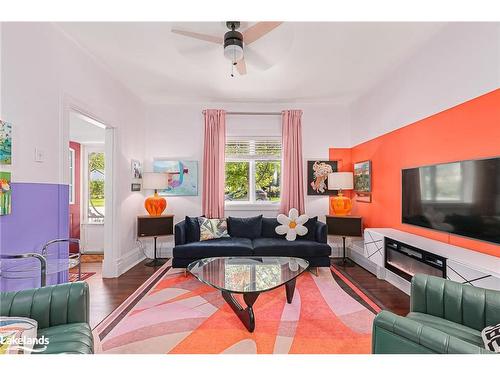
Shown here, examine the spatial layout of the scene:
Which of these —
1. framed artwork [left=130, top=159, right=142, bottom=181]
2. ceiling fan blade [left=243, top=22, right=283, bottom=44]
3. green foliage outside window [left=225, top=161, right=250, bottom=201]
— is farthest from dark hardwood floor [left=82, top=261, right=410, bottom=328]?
ceiling fan blade [left=243, top=22, right=283, bottom=44]

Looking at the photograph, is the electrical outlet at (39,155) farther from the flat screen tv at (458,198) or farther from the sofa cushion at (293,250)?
the flat screen tv at (458,198)

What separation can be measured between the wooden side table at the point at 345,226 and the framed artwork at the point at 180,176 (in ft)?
8.01

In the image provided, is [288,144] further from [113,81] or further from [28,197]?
[28,197]

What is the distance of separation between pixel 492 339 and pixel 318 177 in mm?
3608

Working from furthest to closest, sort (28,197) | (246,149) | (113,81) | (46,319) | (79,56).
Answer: (246,149) → (113,81) → (79,56) → (28,197) → (46,319)

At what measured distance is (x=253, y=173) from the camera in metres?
4.84

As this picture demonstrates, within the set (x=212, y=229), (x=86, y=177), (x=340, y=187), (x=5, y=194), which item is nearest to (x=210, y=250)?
(x=212, y=229)

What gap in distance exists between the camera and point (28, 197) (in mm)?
2168

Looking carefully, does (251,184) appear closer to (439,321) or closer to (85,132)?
(85,132)

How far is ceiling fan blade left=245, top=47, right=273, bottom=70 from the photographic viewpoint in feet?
7.70

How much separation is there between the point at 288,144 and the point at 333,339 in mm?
3227

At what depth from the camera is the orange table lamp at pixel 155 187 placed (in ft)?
13.8
